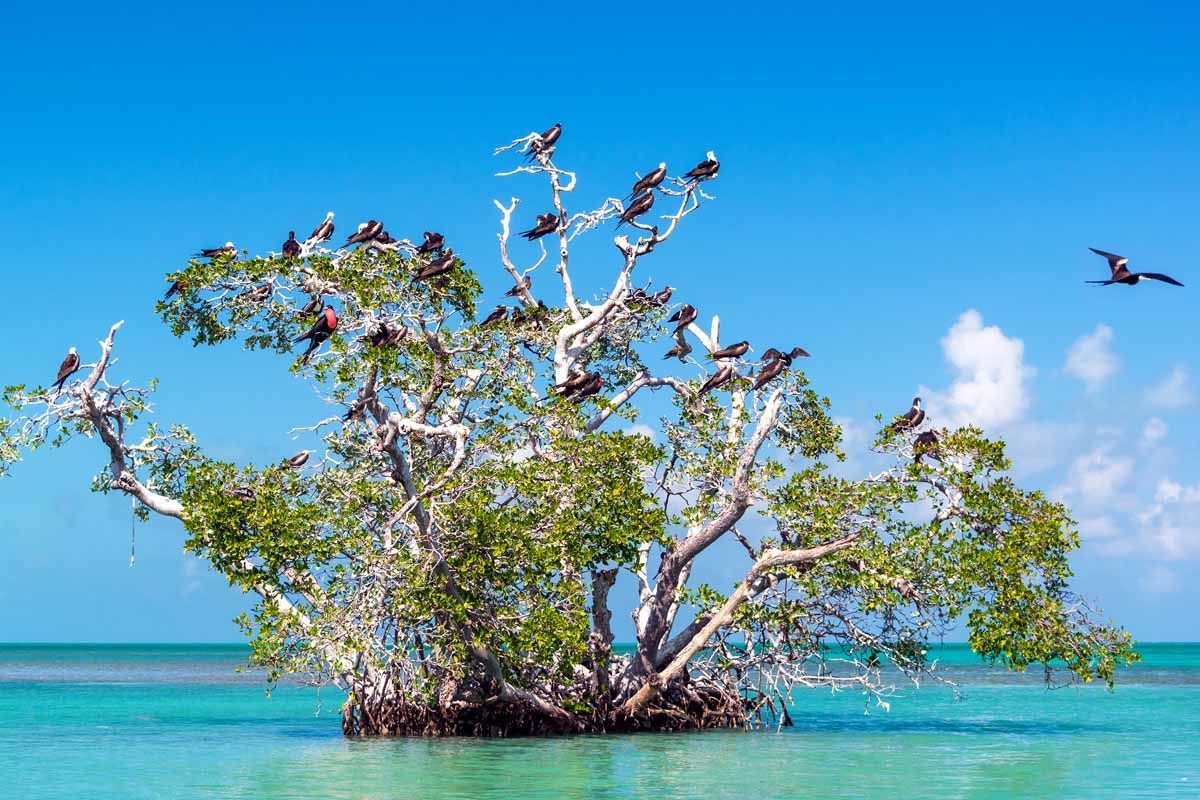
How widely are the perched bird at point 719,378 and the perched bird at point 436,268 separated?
408 centimetres

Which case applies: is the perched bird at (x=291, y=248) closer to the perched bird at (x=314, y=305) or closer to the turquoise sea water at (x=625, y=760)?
the perched bird at (x=314, y=305)

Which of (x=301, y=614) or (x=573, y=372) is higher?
(x=573, y=372)

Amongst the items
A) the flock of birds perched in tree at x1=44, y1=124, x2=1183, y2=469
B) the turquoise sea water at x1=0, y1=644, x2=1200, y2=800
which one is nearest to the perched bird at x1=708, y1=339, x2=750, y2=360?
the flock of birds perched in tree at x1=44, y1=124, x2=1183, y2=469

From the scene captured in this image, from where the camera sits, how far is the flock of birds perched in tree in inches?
736

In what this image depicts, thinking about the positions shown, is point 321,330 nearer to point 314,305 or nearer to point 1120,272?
point 314,305

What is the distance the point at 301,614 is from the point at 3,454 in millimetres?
4362

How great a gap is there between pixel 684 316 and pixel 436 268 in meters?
4.55

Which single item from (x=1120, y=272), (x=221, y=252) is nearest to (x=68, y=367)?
(x=221, y=252)

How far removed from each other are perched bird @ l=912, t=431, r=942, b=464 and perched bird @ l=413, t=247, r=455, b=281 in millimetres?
6941

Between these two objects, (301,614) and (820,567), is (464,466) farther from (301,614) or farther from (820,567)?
(820,567)

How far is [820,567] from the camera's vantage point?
67.7ft

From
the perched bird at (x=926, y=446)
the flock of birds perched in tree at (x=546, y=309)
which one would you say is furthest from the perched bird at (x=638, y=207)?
the perched bird at (x=926, y=446)

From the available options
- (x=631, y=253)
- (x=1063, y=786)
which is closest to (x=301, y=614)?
(x=631, y=253)

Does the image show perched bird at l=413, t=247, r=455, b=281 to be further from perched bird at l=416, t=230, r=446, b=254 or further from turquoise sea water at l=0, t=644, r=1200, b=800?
turquoise sea water at l=0, t=644, r=1200, b=800
